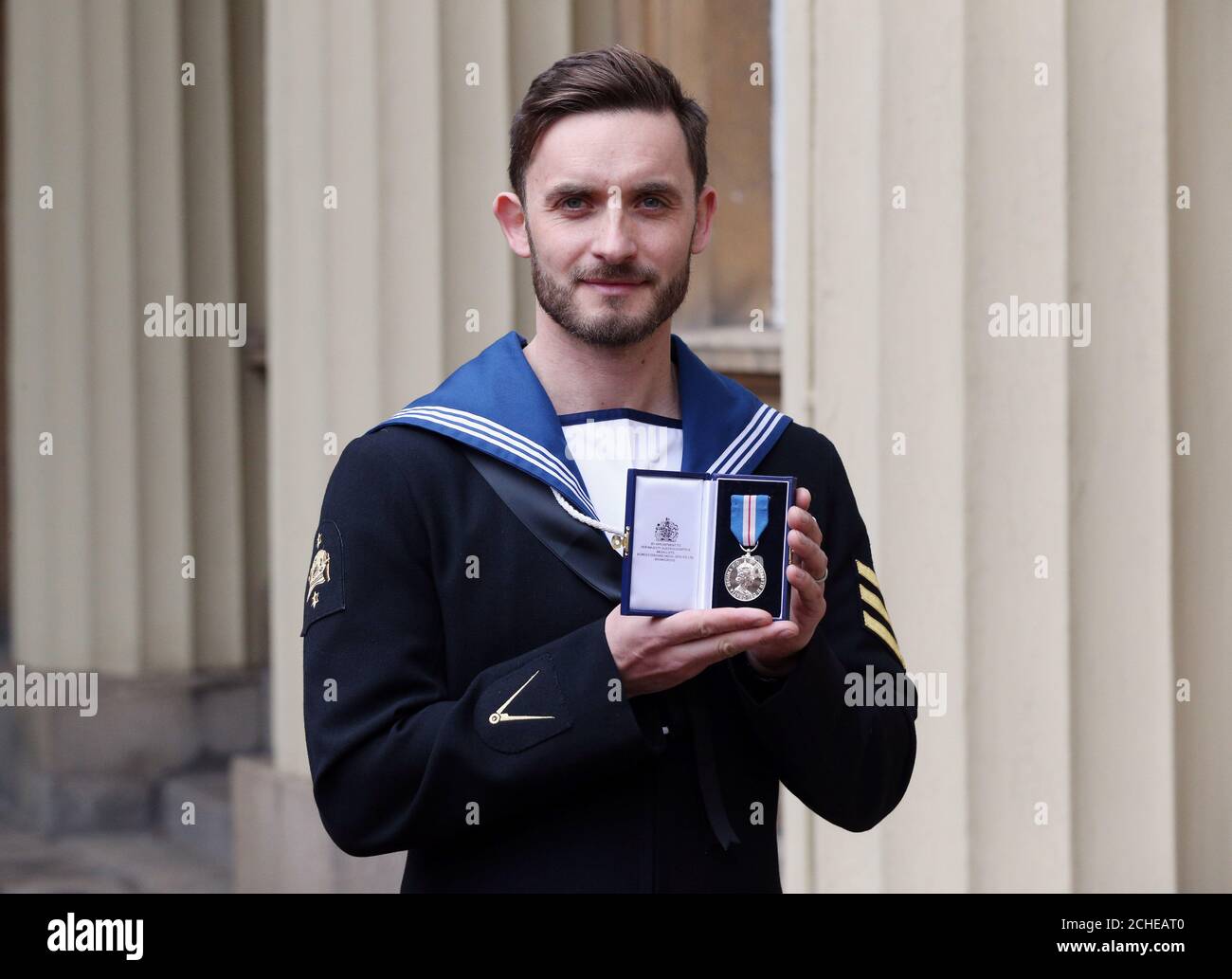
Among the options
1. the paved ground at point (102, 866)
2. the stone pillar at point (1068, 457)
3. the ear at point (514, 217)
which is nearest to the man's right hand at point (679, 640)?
the ear at point (514, 217)

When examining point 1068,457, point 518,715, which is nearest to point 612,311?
point 518,715

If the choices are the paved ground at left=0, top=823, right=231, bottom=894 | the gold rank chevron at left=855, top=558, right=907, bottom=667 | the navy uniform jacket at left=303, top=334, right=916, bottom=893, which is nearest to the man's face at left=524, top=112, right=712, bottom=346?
the navy uniform jacket at left=303, top=334, right=916, bottom=893

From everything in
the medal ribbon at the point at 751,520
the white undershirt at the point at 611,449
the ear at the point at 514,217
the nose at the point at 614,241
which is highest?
the ear at the point at 514,217

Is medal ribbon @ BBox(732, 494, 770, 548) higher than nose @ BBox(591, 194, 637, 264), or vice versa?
nose @ BBox(591, 194, 637, 264)

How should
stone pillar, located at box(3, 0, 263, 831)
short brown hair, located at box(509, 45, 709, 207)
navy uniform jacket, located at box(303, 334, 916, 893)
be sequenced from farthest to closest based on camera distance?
stone pillar, located at box(3, 0, 263, 831)
short brown hair, located at box(509, 45, 709, 207)
navy uniform jacket, located at box(303, 334, 916, 893)

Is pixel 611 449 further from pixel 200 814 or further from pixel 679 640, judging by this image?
pixel 200 814

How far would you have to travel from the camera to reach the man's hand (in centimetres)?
186

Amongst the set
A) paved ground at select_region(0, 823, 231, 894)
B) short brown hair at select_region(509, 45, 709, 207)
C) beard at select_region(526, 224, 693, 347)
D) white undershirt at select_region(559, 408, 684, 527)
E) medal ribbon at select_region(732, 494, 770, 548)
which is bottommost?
paved ground at select_region(0, 823, 231, 894)

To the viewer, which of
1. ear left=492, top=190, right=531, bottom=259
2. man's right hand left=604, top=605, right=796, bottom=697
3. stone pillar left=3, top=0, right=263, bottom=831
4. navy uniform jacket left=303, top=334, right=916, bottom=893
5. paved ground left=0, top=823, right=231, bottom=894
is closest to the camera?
man's right hand left=604, top=605, right=796, bottom=697

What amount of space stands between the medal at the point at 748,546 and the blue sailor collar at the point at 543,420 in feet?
0.60

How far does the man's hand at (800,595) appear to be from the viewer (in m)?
1.86

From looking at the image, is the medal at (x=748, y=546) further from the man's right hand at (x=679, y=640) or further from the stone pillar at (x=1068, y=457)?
the stone pillar at (x=1068, y=457)

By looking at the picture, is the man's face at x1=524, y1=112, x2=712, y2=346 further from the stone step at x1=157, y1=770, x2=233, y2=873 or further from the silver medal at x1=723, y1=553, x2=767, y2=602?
the stone step at x1=157, y1=770, x2=233, y2=873

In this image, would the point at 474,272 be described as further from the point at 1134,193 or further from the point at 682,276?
the point at 682,276
